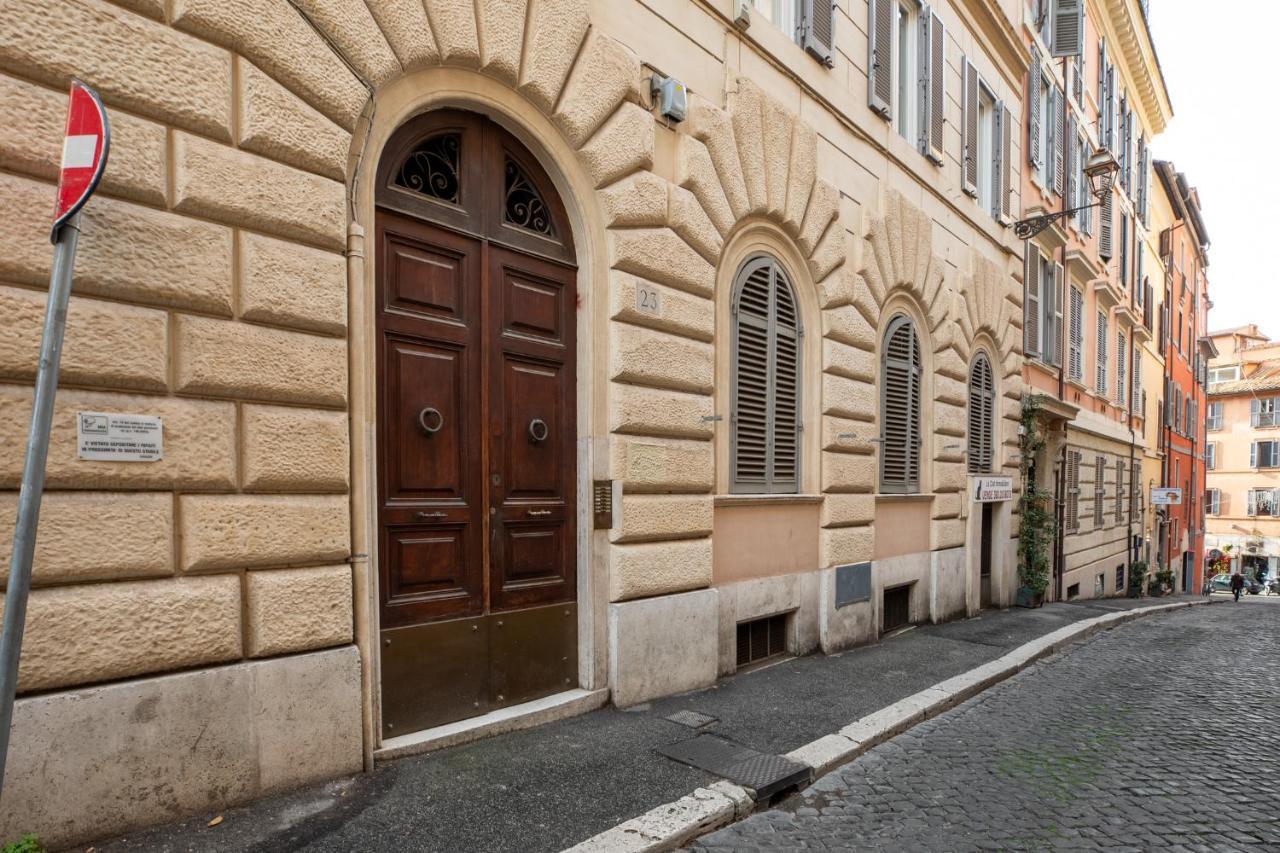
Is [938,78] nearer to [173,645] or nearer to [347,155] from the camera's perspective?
[347,155]

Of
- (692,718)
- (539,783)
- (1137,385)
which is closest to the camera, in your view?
(539,783)

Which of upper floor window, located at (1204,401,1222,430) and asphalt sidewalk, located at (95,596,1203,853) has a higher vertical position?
upper floor window, located at (1204,401,1222,430)

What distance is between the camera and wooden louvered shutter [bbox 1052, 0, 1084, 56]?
15250 mm

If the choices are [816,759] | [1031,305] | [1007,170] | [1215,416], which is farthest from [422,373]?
[1215,416]

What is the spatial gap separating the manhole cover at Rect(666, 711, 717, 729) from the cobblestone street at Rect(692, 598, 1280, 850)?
961mm

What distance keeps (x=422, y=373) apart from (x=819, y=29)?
239 inches

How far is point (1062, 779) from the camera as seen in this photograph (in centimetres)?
482

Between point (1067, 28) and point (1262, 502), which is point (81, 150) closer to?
point (1067, 28)

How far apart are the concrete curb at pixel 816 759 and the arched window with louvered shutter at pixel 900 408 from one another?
245cm

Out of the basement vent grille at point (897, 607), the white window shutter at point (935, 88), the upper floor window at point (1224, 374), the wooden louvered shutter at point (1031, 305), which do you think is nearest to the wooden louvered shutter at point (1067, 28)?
the wooden louvered shutter at point (1031, 305)

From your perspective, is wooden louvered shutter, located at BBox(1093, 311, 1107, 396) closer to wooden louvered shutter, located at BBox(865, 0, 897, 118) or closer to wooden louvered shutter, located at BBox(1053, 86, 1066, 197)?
wooden louvered shutter, located at BBox(1053, 86, 1066, 197)

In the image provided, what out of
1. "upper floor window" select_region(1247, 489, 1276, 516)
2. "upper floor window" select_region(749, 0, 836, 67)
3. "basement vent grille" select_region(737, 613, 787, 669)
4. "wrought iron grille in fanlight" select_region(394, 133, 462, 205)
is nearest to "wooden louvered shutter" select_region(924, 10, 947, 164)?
"upper floor window" select_region(749, 0, 836, 67)

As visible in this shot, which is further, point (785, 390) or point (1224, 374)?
point (1224, 374)

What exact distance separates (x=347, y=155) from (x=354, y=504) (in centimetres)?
194
